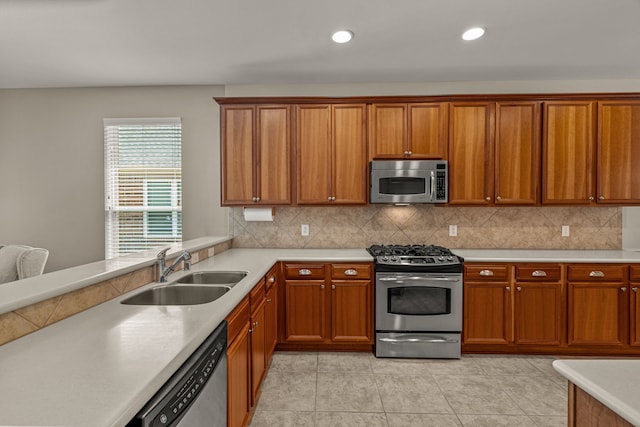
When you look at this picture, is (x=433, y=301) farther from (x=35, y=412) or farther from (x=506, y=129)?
(x=35, y=412)

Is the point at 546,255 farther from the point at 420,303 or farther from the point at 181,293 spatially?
the point at 181,293

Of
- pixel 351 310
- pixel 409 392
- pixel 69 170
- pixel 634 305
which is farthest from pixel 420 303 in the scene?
pixel 69 170

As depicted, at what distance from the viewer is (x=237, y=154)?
11.4 feet

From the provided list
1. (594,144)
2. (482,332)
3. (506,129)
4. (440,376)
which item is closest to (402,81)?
(506,129)

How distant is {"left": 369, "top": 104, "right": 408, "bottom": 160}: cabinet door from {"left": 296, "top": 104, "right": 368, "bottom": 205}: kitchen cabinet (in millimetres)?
99

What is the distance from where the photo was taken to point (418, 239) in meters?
3.76

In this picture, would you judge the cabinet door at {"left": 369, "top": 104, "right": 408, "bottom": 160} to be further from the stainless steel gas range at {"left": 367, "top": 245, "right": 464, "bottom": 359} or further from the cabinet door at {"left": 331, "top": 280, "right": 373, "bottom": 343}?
the cabinet door at {"left": 331, "top": 280, "right": 373, "bottom": 343}

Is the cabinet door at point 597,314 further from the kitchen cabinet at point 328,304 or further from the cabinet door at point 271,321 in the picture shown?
the cabinet door at point 271,321

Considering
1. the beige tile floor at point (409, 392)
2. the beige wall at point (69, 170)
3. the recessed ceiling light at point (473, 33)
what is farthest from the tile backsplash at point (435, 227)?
the recessed ceiling light at point (473, 33)

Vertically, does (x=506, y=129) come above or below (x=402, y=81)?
below

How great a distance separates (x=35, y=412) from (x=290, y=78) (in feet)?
11.3

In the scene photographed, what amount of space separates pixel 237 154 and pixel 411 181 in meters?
1.79

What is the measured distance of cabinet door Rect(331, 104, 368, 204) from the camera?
3.43 meters

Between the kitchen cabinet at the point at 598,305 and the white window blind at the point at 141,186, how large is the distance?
410 cm
